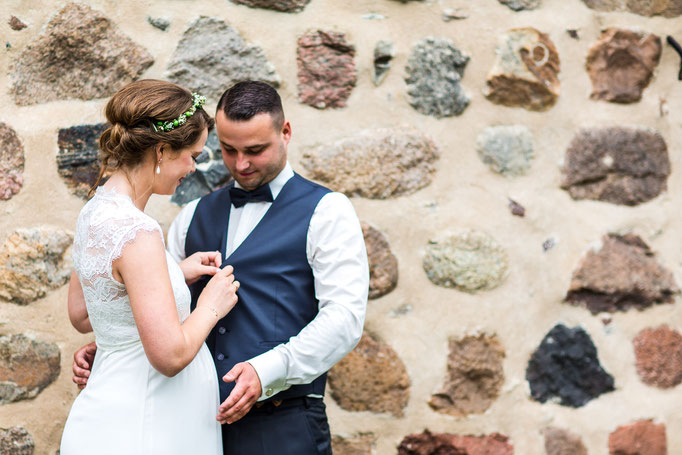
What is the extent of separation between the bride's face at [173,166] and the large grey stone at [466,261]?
37.2 inches

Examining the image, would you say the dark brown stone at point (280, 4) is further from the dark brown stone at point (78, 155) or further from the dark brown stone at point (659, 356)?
the dark brown stone at point (659, 356)

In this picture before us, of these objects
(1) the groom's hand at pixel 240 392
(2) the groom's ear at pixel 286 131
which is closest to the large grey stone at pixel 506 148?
(2) the groom's ear at pixel 286 131

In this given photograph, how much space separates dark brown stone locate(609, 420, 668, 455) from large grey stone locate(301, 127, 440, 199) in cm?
120

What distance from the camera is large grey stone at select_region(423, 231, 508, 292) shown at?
7.50 ft

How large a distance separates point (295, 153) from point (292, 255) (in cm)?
51

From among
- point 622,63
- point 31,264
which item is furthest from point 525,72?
point 31,264

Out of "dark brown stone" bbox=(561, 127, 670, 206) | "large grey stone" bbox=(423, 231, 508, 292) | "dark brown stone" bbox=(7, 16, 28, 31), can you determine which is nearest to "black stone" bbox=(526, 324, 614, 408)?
"large grey stone" bbox=(423, 231, 508, 292)

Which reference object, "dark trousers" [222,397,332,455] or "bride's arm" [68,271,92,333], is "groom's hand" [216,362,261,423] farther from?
"bride's arm" [68,271,92,333]

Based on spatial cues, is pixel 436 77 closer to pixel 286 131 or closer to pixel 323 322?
pixel 286 131

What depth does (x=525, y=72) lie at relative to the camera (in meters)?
2.35

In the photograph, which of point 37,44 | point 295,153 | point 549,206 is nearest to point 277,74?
point 295,153

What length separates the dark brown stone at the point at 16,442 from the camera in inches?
81.3

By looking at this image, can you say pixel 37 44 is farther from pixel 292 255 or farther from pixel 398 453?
pixel 398 453

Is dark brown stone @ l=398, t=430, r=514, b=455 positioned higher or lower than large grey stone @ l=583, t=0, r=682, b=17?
lower
